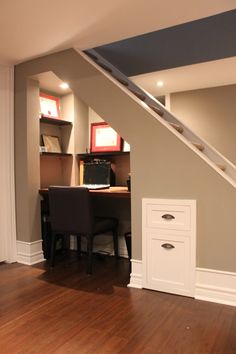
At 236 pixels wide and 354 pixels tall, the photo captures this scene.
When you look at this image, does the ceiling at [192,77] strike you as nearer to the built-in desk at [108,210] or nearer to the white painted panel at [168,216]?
the built-in desk at [108,210]

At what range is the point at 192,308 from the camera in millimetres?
2205

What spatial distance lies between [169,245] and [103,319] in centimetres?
80

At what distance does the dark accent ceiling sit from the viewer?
2934 mm

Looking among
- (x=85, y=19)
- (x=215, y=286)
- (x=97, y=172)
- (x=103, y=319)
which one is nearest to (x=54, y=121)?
(x=97, y=172)

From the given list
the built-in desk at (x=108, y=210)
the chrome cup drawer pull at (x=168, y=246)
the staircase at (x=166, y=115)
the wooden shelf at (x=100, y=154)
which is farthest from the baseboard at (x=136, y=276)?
the wooden shelf at (x=100, y=154)

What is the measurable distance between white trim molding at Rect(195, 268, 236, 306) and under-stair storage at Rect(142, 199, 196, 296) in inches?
2.4

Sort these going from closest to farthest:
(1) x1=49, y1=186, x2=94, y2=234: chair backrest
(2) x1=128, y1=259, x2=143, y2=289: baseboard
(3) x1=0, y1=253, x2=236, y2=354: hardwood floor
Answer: (3) x1=0, y1=253, x2=236, y2=354: hardwood floor
(2) x1=128, y1=259, x2=143, y2=289: baseboard
(1) x1=49, y1=186, x2=94, y2=234: chair backrest

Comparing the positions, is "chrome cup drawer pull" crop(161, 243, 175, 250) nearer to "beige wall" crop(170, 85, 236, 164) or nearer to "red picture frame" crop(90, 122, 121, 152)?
"red picture frame" crop(90, 122, 121, 152)

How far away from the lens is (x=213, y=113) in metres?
3.62

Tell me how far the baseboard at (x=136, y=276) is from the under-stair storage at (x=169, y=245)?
0.05 metres

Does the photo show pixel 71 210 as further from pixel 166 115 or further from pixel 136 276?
pixel 166 115

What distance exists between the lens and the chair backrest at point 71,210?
285 cm

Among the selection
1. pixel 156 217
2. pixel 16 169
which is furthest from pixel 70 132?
pixel 156 217

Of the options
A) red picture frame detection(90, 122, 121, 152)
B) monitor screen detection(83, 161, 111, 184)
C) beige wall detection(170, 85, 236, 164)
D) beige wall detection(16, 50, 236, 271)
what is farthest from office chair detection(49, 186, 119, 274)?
beige wall detection(170, 85, 236, 164)
